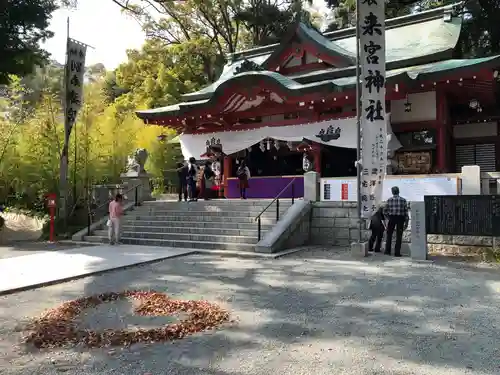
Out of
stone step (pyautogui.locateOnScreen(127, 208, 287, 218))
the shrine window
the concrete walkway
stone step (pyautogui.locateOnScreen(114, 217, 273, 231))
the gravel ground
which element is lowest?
the gravel ground

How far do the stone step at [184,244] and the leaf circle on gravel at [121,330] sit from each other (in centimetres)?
413

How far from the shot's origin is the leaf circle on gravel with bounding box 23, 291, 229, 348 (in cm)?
402

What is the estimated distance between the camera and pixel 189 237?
10.9 m

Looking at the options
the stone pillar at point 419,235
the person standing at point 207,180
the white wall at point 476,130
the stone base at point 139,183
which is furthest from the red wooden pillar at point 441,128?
the stone base at point 139,183

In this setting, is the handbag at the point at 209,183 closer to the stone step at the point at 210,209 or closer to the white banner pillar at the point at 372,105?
the stone step at the point at 210,209

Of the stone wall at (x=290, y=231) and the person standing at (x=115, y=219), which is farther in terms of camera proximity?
the person standing at (x=115, y=219)

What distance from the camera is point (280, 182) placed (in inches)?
568

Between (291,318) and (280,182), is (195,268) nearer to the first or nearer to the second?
(291,318)

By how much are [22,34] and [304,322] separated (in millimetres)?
10565

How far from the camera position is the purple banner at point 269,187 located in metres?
14.1

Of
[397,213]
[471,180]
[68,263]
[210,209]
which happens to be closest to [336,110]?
[210,209]

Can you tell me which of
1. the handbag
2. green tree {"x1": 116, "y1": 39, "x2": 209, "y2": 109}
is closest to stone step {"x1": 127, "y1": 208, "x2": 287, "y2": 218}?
the handbag

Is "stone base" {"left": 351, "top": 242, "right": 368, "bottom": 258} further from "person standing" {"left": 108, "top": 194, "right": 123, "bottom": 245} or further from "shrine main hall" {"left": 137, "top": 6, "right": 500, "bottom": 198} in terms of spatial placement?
"person standing" {"left": 108, "top": 194, "right": 123, "bottom": 245}

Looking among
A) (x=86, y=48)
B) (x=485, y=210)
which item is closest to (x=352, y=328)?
(x=485, y=210)
